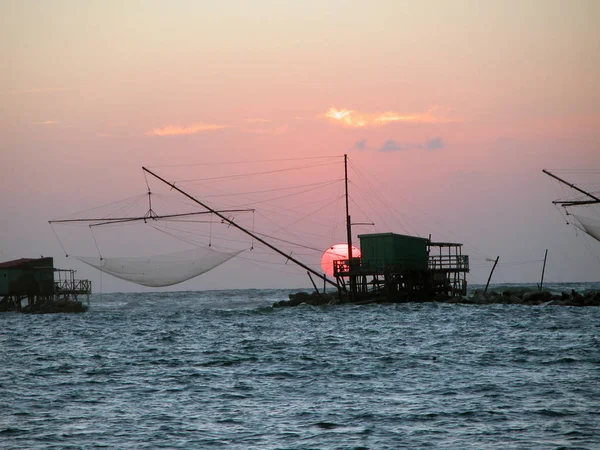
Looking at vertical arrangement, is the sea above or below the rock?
below

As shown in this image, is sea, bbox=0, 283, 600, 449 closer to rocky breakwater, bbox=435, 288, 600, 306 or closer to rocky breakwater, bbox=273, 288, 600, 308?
rocky breakwater, bbox=435, 288, 600, 306

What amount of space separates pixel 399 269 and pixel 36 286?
34559mm

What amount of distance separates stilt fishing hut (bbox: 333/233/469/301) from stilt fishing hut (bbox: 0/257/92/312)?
85.7 feet

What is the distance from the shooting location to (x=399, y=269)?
223ft

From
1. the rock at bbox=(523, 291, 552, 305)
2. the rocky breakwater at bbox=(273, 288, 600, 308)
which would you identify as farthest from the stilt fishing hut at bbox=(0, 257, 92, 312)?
the rock at bbox=(523, 291, 552, 305)

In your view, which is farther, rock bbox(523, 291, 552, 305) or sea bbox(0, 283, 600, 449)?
rock bbox(523, 291, 552, 305)

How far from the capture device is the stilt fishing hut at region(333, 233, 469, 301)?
67.9 m

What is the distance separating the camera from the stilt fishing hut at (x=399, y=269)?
67938 mm

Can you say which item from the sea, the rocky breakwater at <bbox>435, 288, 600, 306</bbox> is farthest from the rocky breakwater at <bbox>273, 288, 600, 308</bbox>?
the sea

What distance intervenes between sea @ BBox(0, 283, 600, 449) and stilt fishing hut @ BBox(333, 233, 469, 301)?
21.0 m

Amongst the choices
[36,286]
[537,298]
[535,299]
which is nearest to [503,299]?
[535,299]

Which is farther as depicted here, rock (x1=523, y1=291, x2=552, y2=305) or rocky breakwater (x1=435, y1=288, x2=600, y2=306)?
rock (x1=523, y1=291, x2=552, y2=305)

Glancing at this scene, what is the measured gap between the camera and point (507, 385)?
24.4 metres

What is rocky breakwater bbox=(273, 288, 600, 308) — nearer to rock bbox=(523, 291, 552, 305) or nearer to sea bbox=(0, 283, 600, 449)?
rock bbox=(523, 291, 552, 305)
